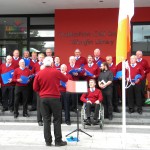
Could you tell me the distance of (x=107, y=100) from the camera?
11.1m

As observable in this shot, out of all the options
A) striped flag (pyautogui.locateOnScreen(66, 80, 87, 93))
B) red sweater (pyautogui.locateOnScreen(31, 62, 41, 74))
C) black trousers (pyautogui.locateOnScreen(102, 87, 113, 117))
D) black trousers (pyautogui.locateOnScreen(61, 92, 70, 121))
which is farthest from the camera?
red sweater (pyautogui.locateOnScreen(31, 62, 41, 74))

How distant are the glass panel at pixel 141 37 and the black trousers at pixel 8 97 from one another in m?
5.51

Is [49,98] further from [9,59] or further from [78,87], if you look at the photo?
[9,59]

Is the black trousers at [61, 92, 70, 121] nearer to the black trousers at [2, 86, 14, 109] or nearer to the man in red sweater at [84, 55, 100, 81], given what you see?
the man in red sweater at [84, 55, 100, 81]

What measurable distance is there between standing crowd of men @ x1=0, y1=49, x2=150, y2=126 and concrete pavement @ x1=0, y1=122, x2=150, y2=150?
0.74 meters

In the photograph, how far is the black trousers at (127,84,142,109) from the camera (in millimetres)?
11422

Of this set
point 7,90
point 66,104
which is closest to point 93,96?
point 66,104

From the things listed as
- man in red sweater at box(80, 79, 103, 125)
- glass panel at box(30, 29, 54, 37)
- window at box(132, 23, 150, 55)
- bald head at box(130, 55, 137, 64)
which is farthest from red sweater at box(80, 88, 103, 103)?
glass panel at box(30, 29, 54, 37)

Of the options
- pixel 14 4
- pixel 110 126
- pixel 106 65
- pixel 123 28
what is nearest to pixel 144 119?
pixel 110 126

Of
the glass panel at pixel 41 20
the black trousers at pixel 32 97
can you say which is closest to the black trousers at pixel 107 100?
the black trousers at pixel 32 97

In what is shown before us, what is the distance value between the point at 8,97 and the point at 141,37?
6032mm

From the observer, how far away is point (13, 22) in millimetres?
15820

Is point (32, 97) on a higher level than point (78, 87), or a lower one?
lower

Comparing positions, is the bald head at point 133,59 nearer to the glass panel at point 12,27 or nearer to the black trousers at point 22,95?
the black trousers at point 22,95
